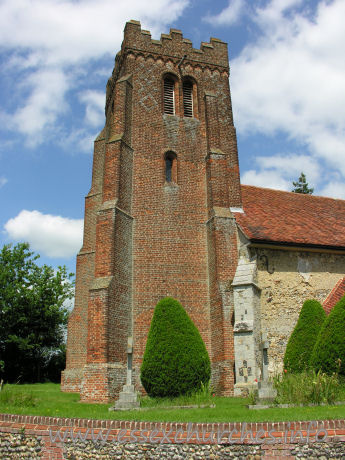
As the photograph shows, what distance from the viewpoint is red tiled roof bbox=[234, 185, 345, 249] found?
1522 cm

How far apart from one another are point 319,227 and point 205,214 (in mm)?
4693

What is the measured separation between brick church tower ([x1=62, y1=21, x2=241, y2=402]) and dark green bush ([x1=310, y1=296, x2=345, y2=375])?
3201 millimetres

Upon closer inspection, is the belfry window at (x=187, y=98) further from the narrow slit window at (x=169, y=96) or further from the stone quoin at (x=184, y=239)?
the narrow slit window at (x=169, y=96)

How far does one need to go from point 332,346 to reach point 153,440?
585cm

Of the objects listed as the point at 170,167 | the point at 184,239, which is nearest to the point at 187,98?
the point at 170,167

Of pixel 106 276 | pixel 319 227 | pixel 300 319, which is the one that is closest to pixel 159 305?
pixel 106 276

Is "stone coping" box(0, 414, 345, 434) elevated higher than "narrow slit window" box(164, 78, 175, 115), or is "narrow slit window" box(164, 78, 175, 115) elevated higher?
"narrow slit window" box(164, 78, 175, 115)

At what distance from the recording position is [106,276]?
13.8 meters

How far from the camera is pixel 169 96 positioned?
59.7 feet

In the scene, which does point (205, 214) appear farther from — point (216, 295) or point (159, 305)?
point (159, 305)

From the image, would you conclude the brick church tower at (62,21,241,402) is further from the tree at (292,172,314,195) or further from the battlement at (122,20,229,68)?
the tree at (292,172,314,195)

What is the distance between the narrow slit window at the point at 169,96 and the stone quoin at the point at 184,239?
0.05 m

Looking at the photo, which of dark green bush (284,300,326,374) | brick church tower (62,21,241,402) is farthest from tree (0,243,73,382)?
dark green bush (284,300,326,374)

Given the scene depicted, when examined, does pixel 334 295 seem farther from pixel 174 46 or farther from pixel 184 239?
pixel 174 46
